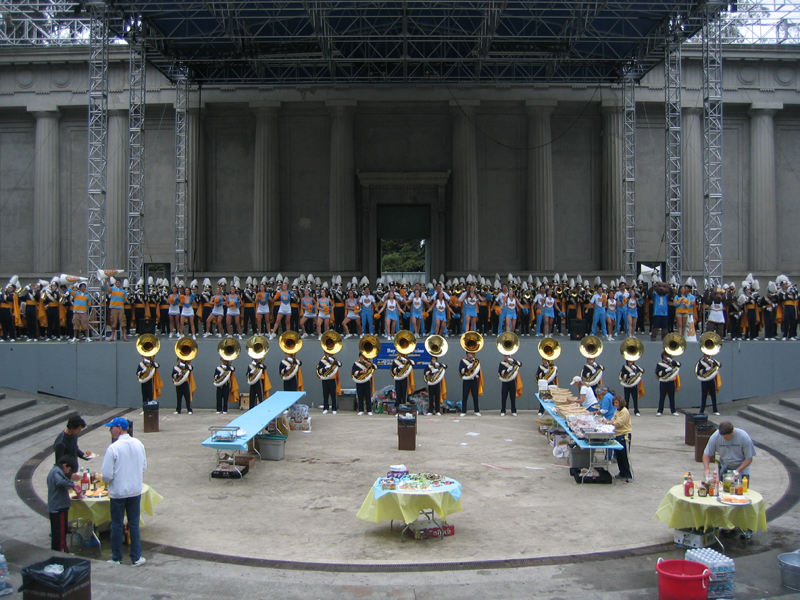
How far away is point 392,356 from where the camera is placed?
21703 mm

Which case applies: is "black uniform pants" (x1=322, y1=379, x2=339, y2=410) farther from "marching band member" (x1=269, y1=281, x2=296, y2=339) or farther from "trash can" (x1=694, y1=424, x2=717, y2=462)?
"trash can" (x1=694, y1=424, x2=717, y2=462)

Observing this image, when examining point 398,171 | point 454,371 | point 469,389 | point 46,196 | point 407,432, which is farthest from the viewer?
point 398,171

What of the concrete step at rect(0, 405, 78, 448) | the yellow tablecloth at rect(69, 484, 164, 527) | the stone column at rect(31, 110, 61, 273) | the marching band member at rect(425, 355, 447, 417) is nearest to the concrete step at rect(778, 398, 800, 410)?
the marching band member at rect(425, 355, 447, 417)

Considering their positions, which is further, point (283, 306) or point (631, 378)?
point (283, 306)

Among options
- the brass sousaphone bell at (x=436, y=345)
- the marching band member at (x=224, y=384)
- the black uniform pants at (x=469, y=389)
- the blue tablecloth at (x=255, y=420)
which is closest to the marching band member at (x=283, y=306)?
the marching band member at (x=224, y=384)

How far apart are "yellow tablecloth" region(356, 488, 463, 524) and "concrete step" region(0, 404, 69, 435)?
10.7 metres

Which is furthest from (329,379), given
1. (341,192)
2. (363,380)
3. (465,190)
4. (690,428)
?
(465,190)

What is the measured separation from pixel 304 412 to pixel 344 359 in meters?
4.75

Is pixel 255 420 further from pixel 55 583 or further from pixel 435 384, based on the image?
pixel 55 583

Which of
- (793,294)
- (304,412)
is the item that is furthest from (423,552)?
(793,294)

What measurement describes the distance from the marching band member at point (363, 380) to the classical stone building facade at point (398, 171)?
41.9 feet

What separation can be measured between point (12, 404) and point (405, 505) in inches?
522

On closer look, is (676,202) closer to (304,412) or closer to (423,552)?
(304,412)

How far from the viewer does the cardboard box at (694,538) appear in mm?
9125
